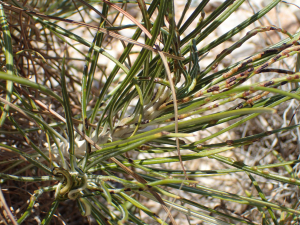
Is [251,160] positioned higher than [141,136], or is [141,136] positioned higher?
[141,136]

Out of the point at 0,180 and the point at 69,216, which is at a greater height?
the point at 0,180

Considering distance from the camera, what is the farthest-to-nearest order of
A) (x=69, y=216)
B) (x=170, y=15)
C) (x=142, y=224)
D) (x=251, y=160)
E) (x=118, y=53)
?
(x=118, y=53) < (x=251, y=160) < (x=69, y=216) < (x=142, y=224) < (x=170, y=15)

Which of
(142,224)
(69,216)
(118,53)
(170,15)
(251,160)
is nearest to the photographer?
(170,15)

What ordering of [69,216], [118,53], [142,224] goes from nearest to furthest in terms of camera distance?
[142,224]
[69,216]
[118,53]

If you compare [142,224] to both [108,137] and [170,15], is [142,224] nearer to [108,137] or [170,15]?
[108,137]

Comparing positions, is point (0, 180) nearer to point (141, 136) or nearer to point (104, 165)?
point (104, 165)

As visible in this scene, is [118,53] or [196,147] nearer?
[196,147]

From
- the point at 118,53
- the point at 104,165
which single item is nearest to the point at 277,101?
the point at 104,165

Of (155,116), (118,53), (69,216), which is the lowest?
(69,216)

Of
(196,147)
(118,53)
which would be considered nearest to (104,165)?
(196,147)
